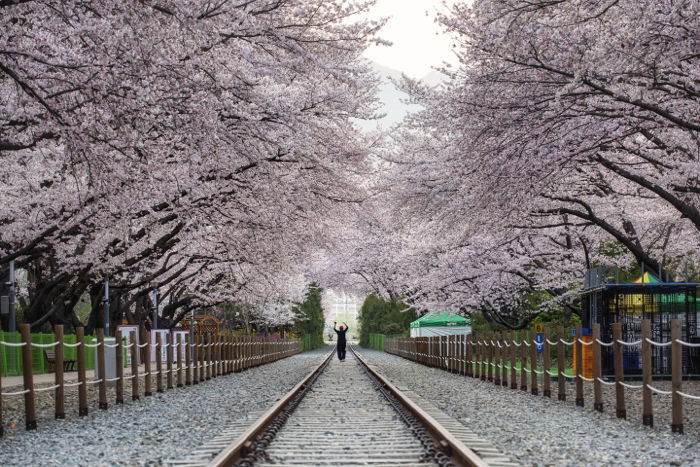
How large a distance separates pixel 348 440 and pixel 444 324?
103 ft

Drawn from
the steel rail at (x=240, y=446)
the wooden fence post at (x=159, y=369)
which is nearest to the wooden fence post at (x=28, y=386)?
the steel rail at (x=240, y=446)

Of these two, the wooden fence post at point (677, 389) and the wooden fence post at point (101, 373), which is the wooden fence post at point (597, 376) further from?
the wooden fence post at point (101, 373)

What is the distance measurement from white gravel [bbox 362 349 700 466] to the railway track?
42 centimetres

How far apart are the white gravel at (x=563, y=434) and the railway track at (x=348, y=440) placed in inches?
16.6

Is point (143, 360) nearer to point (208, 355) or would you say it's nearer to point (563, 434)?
point (208, 355)

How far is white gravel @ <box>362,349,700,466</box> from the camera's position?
8000 mm

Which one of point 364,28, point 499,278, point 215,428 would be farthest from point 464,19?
point 499,278

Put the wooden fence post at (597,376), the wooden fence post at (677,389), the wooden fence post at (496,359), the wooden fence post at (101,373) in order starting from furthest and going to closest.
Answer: the wooden fence post at (496,359) < the wooden fence post at (101,373) < the wooden fence post at (597,376) < the wooden fence post at (677,389)

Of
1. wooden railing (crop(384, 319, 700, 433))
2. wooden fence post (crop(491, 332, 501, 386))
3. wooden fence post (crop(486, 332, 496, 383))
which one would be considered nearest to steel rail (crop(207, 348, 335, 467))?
wooden railing (crop(384, 319, 700, 433))

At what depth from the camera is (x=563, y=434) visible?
32.4 ft

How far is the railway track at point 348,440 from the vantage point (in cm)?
746

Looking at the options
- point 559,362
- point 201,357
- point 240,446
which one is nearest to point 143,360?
point 201,357

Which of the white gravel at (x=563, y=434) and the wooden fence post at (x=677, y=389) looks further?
the wooden fence post at (x=677, y=389)

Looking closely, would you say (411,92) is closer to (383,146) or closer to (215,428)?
(383,146)
